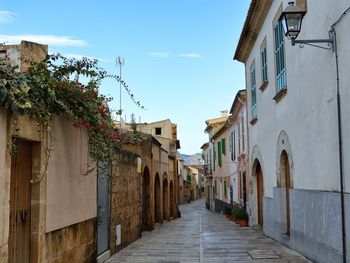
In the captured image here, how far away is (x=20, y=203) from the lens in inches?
224

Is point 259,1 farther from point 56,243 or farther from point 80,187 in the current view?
point 56,243

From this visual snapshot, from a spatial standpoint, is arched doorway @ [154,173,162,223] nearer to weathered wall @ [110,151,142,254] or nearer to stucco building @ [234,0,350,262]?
stucco building @ [234,0,350,262]

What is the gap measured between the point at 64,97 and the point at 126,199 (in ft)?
20.6

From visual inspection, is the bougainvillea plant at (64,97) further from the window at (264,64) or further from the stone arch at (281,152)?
the window at (264,64)

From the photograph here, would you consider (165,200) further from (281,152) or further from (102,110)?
(102,110)

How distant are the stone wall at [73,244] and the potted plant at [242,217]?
1129cm

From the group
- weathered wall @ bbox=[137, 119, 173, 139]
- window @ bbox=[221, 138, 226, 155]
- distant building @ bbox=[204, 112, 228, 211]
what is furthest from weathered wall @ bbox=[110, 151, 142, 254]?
distant building @ bbox=[204, 112, 228, 211]

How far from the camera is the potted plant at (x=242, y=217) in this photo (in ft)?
62.4

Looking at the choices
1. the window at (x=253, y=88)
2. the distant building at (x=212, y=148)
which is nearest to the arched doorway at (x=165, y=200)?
the window at (x=253, y=88)

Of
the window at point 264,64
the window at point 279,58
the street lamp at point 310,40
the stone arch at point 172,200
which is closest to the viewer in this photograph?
the street lamp at point 310,40

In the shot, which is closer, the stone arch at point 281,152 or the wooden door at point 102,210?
the wooden door at point 102,210

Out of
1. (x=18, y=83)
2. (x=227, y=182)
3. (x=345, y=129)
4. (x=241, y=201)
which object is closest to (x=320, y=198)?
(x=345, y=129)

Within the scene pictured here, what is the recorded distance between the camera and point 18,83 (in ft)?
16.8

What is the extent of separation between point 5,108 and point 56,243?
2.44 metres
